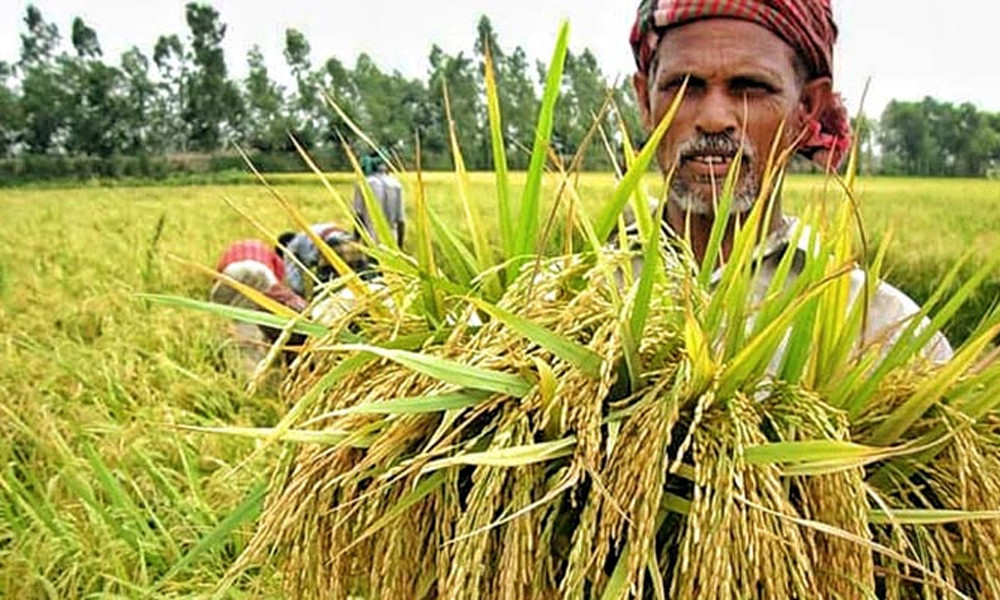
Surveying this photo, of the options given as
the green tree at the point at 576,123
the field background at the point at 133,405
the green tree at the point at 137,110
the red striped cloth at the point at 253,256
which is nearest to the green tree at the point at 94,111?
the green tree at the point at 137,110

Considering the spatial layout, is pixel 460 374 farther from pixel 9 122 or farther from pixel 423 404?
pixel 9 122

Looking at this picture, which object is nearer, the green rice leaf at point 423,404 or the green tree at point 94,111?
the green rice leaf at point 423,404

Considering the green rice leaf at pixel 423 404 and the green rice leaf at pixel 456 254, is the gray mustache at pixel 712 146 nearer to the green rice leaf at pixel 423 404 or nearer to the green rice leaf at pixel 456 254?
the green rice leaf at pixel 456 254

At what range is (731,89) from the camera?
4.73ft

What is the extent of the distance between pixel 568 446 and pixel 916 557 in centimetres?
26

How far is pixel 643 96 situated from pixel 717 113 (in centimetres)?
23

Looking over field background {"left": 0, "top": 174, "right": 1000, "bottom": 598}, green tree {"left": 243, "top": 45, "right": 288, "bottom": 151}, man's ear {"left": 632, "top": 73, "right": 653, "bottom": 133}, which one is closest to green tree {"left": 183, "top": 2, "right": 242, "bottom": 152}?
green tree {"left": 243, "top": 45, "right": 288, "bottom": 151}

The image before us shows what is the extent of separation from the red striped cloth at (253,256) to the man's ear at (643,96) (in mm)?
3011

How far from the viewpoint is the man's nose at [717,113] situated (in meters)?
1.41

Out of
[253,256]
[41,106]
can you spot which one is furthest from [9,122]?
[253,256]

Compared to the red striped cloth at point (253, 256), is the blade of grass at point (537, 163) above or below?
above

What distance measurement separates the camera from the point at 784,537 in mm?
682

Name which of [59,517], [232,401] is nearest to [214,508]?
[59,517]

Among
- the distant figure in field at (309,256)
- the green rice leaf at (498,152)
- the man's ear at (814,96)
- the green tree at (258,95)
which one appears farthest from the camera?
the green tree at (258,95)
